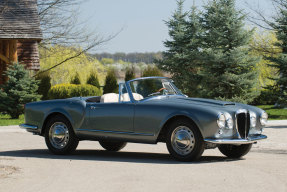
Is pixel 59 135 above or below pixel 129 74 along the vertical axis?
below

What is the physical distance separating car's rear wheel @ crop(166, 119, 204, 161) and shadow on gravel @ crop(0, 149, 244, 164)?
192 mm

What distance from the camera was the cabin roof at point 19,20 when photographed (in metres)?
24.8

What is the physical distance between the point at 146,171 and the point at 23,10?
20.9 meters

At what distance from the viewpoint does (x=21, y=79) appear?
25.4 meters

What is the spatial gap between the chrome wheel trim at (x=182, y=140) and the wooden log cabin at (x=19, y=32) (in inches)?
663

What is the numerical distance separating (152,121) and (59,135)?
2.28 m

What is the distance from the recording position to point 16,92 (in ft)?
81.0

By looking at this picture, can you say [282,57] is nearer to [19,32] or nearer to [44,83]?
[19,32]

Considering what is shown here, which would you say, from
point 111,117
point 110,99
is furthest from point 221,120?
point 110,99

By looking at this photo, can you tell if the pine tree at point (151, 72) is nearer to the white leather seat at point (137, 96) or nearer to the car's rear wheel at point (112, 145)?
the car's rear wheel at point (112, 145)

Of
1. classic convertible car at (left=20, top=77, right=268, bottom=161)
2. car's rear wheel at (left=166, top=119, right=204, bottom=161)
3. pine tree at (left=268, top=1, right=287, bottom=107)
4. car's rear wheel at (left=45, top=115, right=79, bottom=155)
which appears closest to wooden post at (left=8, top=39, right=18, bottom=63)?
pine tree at (left=268, top=1, right=287, bottom=107)

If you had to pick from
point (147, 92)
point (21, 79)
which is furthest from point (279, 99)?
point (147, 92)

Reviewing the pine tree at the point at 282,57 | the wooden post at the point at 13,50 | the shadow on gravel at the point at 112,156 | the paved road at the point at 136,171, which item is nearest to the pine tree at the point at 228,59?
the pine tree at the point at 282,57

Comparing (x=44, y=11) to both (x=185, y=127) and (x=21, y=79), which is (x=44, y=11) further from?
(x=185, y=127)
